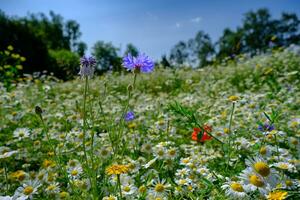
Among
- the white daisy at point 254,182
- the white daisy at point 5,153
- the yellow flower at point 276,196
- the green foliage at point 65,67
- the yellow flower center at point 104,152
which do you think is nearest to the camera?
the yellow flower at point 276,196

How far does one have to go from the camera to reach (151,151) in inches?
90.9

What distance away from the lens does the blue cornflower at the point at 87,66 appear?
4.85ft

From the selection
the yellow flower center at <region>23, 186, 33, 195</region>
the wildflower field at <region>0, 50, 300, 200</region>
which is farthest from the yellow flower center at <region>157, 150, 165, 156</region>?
the yellow flower center at <region>23, 186, 33, 195</region>

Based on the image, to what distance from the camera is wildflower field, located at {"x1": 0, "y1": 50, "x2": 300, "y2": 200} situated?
4.82 ft

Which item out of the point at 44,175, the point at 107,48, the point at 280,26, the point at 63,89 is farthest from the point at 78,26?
the point at 44,175

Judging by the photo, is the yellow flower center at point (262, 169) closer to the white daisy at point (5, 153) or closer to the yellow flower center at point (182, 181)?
the yellow flower center at point (182, 181)

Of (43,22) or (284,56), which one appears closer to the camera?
(284,56)

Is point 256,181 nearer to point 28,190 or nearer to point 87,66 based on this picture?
A: point 87,66

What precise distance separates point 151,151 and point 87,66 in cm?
97

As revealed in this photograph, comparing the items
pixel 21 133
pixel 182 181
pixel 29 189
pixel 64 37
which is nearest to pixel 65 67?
pixel 21 133

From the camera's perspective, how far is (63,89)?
24.2ft

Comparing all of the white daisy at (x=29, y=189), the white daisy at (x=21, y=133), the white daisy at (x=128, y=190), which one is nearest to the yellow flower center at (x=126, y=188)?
the white daisy at (x=128, y=190)

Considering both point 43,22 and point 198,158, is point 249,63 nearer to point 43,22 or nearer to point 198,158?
point 198,158

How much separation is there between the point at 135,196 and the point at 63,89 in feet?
19.9
